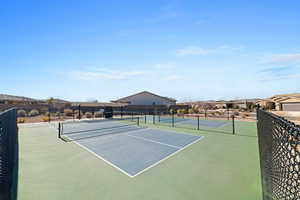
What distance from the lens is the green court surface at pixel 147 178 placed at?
314cm

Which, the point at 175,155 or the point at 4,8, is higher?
the point at 4,8

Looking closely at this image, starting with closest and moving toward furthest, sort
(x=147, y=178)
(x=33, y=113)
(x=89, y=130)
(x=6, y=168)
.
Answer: (x=6, y=168), (x=147, y=178), (x=89, y=130), (x=33, y=113)

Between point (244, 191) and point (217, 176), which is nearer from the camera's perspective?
point (244, 191)

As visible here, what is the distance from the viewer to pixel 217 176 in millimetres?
3889

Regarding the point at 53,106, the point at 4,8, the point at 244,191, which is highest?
the point at 4,8

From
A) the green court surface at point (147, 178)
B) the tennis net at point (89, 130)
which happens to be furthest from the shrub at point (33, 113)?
the green court surface at point (147, 178)

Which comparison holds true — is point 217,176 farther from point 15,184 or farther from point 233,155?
point 15,184

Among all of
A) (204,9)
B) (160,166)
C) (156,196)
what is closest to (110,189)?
(156,196)

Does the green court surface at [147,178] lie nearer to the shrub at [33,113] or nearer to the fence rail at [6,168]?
the fence rail at [6,168]

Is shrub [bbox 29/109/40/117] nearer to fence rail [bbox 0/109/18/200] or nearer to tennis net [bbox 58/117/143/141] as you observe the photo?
tennis net [bbox 58/117/143/141]

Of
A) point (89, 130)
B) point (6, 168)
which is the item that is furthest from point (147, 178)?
point (89, 130)

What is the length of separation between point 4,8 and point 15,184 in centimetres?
857

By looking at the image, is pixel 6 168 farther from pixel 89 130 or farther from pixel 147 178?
pixel 89 130

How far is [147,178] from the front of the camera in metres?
3.85
